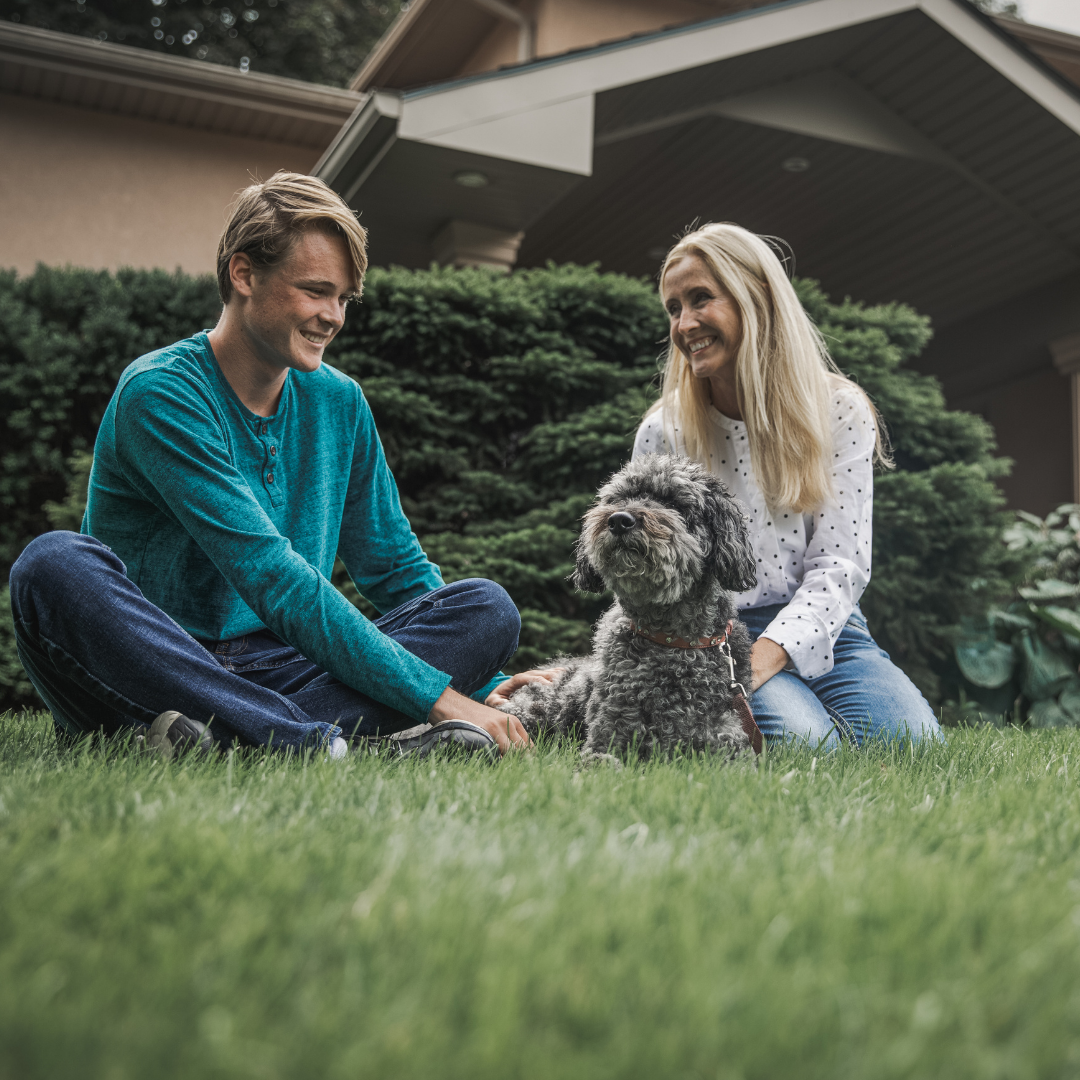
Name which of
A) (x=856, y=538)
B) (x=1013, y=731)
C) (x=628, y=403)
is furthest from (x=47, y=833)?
(x=628, y=403)

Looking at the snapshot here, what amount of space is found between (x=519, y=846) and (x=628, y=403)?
14.0 feet

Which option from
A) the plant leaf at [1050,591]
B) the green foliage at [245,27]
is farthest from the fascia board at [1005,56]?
the green foliage at [245,27]

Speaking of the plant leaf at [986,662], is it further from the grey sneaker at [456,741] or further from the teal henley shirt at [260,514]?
the grey sneaker at [456,741]

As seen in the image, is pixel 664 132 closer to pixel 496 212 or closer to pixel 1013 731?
pixel 496 212

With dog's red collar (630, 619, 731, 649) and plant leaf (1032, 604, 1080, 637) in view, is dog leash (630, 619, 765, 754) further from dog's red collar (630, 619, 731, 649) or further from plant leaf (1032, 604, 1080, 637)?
plant leaf (1032, 604, 1080, 637)

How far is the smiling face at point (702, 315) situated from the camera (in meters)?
3.68

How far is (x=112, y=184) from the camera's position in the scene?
1184 centimetres

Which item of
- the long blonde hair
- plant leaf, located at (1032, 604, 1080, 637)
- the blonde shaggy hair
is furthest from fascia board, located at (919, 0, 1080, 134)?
the blonde shaggy hair

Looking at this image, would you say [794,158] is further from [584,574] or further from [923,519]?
[584,574]

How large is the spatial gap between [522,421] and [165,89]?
26.0 ft

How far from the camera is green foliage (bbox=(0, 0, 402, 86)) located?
72.5 feet

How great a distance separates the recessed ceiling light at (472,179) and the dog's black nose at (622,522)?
4878mm

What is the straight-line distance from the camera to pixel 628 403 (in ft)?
19.0

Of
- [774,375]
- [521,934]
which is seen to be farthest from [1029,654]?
[521,934]
